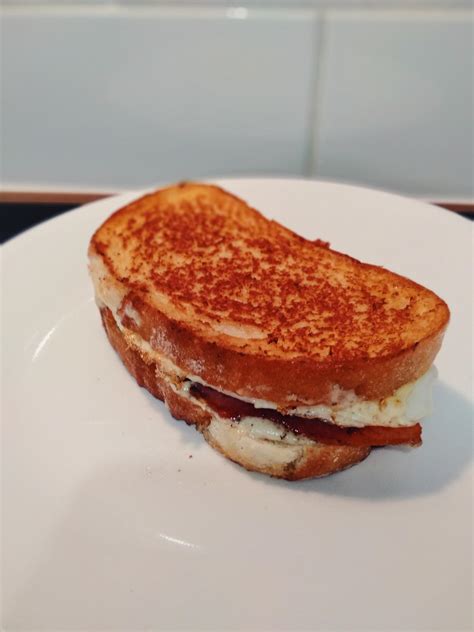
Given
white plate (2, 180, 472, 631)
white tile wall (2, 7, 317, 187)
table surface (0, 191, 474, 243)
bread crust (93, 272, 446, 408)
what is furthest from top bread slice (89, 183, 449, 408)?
table surface (0, 191, 474, 243)

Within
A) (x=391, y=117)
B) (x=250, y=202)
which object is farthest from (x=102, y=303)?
(x=391, y=117)

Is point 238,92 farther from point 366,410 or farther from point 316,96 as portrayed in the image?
point 366,410

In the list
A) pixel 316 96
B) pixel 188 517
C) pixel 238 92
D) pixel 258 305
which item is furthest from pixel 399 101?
pixel 188 517

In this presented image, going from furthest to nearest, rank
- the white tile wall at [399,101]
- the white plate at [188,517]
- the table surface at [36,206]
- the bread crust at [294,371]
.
A: the table surface at [36,206], the white tile wall at [399,101], the bread crust at [294,371], the white plate at [188,517]

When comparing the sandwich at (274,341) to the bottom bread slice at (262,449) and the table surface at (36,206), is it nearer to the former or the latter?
the bottom bread slice at (262,449)

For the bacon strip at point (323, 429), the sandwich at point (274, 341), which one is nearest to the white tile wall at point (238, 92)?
the sandwich at point (274, 341)

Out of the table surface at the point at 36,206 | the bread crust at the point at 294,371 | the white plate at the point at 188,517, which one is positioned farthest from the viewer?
the table surface at the point at 36,206

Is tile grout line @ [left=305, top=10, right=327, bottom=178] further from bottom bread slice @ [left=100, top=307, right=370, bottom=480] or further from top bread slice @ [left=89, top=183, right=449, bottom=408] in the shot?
bottom bread slice @ [left=100, top=307, right=370, bottom=480]
